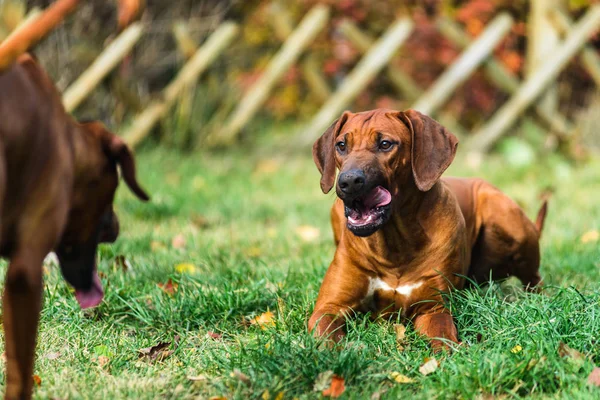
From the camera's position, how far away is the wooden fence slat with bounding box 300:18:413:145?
8.95m

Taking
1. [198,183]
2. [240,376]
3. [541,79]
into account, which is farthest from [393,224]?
[541,79]

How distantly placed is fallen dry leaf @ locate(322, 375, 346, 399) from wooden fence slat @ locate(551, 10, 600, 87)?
7403 millimetres

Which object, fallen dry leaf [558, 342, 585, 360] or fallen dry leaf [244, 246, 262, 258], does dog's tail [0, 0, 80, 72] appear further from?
fallen dry leaf [244, 246, 262, 258]

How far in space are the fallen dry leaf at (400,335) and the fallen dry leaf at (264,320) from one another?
0.56 meters

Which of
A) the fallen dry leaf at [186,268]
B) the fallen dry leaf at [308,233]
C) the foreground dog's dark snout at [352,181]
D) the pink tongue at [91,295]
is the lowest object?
the fallen dry leaf at [308,233]

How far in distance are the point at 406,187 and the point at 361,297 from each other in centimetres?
56

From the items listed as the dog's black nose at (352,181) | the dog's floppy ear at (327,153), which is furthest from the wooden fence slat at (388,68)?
the dog's black nose at (352,181)

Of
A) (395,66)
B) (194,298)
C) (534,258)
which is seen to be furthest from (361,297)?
(395,66)

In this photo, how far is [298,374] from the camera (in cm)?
298

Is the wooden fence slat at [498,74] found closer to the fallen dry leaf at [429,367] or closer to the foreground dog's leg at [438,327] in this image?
the foreground dog's leg at [438,327]

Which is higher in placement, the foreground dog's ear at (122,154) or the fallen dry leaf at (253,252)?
the foreground dog's ear at (122,154)

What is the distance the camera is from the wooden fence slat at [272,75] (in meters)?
8.89

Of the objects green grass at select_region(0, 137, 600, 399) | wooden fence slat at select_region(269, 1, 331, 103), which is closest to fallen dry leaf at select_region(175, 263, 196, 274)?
green grass at select_region(0, 137, 600, 399)

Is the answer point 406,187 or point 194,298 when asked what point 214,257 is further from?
point 406,187
